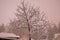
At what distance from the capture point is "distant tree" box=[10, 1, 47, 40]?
157cm

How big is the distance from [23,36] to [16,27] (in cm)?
14

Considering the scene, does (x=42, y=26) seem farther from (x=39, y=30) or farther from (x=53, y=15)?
(x=53, y=15)

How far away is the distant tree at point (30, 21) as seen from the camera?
157cm

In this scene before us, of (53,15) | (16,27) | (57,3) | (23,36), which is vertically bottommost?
(23,36)

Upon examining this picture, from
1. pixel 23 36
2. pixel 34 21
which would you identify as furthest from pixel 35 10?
pixel 23 36

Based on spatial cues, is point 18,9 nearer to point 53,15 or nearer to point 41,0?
point 41,0

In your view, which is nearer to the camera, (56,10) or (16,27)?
(16,27)

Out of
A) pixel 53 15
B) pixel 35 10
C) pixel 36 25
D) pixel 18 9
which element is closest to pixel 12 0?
pixel 18 9

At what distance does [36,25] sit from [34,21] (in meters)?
0.06

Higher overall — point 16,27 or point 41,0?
point 41,0

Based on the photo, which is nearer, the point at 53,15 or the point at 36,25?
the point at 36,25

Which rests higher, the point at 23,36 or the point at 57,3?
the point at 57,3

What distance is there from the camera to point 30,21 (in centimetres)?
159

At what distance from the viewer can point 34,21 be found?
5.25ft
